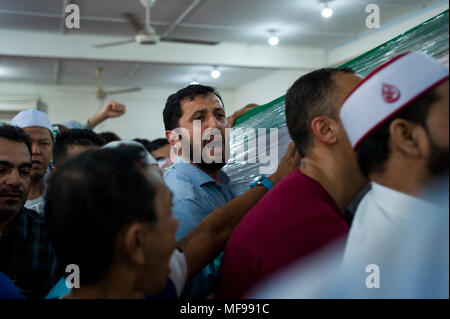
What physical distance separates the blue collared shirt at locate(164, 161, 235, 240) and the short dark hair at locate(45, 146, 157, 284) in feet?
1.68

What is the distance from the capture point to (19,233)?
6.81ft

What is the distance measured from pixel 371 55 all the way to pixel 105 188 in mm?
918

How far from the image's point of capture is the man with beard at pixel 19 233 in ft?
6.49

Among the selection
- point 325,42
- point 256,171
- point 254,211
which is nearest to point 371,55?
point 254,211

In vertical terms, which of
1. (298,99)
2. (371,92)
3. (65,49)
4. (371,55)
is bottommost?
(371,92)

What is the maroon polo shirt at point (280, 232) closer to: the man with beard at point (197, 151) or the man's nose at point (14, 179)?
the man with beard at point (197, 151)

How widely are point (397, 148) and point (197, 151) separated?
121 cm

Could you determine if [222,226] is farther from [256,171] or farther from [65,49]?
[65,49]

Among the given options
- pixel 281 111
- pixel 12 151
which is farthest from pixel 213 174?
pixel 12 151

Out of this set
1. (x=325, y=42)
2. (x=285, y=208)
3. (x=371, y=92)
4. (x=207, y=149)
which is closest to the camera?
(x=371, y=92)

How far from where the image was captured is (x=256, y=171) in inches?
83.2

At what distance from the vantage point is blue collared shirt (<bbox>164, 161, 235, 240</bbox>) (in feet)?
5.42
